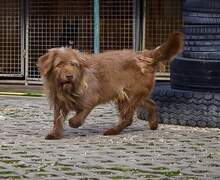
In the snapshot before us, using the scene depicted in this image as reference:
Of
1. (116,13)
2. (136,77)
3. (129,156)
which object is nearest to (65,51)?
(136,77)

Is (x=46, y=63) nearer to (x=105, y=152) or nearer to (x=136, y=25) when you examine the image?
(x=105, y=152)

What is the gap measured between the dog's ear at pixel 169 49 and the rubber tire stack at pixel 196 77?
1.68 ft

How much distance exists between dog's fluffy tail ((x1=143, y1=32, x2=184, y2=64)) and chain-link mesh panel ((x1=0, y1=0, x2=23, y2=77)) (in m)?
6.79

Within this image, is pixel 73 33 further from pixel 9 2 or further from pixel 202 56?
pixel 202 56

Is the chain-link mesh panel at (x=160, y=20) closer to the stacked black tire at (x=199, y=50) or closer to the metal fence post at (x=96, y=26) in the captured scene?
the metal fence post at (x=96, y=26)

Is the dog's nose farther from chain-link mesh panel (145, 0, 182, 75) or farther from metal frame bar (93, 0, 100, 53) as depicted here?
chain-link mesh panel (145, 0, 182, 75)

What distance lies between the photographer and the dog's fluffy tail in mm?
10398

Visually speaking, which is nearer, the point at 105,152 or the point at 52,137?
the point at 105,152

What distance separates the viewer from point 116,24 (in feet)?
53.8

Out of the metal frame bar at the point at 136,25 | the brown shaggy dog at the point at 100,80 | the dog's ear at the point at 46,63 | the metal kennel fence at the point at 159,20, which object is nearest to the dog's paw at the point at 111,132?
the brown shaggy dog at the point at 100,80

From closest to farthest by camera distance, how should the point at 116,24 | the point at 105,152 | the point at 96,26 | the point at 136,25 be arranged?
the point at 105,152 < the point at 96,26 < the point at 136,25 < the point at 116,24

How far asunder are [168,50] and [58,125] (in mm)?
1765

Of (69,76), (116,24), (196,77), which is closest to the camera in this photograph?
(69,76)

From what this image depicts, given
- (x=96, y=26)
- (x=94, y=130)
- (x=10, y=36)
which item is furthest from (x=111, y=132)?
(x=10, y=36)
